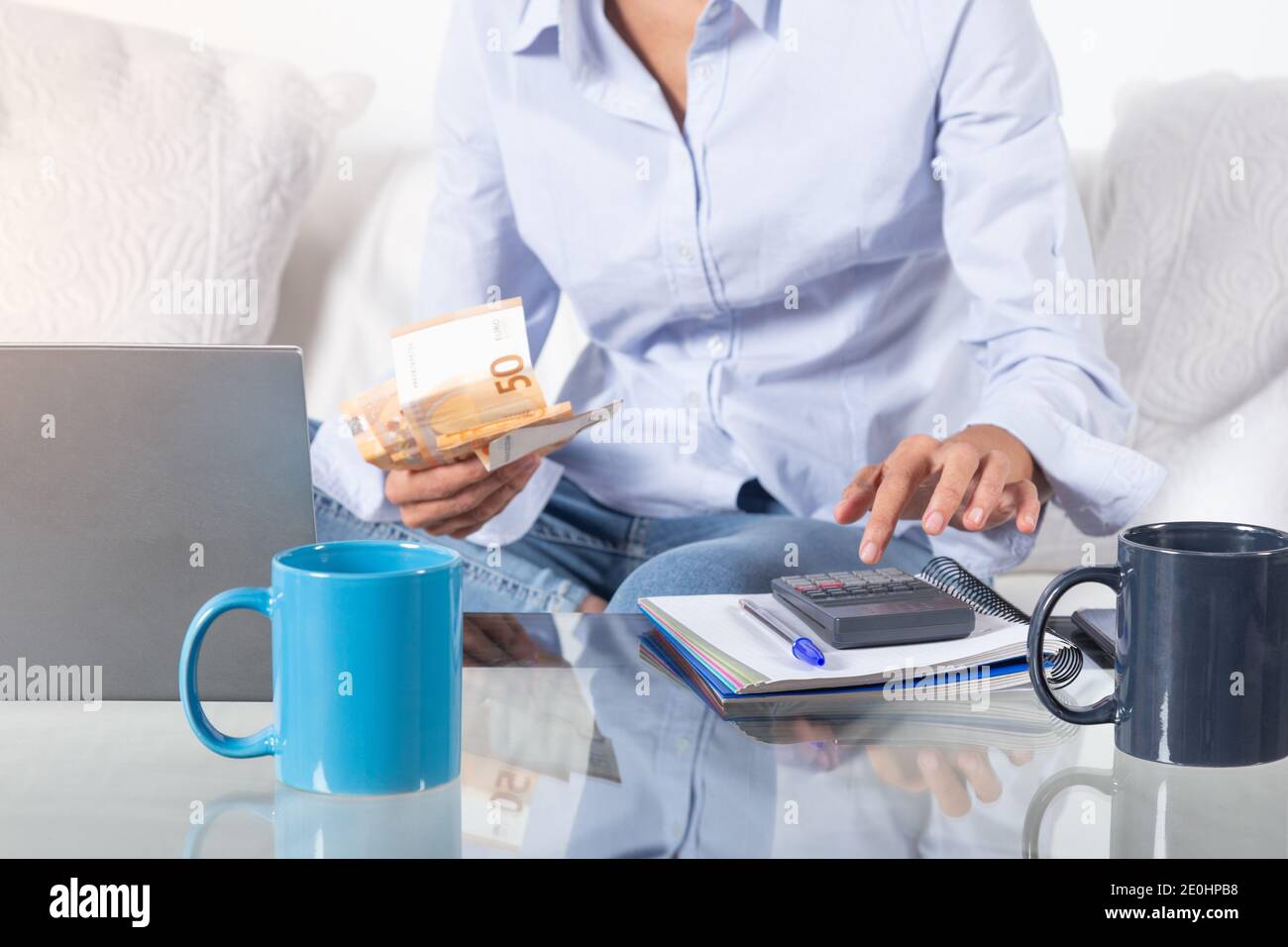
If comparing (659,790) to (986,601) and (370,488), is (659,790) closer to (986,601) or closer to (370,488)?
(986,601)

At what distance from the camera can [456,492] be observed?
112 centimetres

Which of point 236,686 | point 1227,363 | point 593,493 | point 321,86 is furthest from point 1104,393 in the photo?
point 321,86

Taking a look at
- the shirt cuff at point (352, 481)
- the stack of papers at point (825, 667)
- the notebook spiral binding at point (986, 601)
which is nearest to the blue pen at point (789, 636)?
the stack of papers at point (825, 667)

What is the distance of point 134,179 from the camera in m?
1.52

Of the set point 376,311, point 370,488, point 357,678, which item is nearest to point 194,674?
point 357,678

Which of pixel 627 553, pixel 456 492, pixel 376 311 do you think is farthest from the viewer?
pixel 376 311

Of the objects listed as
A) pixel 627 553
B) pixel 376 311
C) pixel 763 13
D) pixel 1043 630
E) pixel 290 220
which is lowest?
pixel 627 553

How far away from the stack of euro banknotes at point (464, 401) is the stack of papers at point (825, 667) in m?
0.27

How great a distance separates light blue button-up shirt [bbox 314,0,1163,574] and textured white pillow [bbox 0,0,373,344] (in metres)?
0.26

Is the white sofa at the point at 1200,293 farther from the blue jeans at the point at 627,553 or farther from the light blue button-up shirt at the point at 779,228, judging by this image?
the blue jeans at the point at 627,553

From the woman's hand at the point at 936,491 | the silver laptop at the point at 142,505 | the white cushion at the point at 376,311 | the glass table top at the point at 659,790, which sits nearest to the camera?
the glass table top at the point at 659,790

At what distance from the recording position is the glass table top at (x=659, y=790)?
1.55 feet

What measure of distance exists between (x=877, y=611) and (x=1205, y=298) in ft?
3.32
